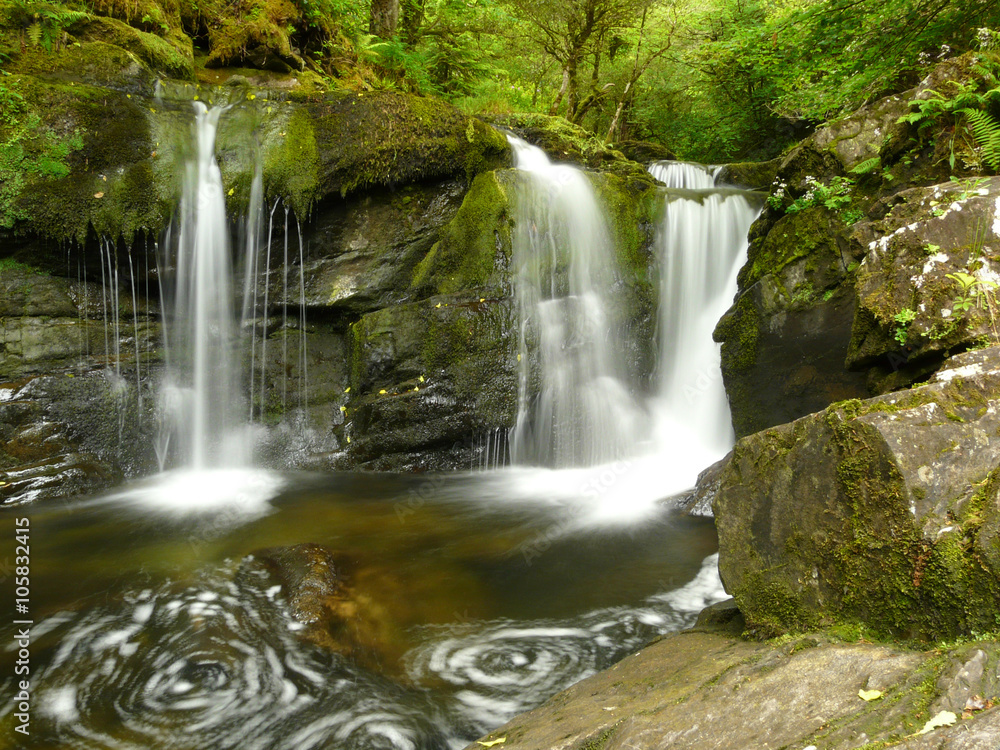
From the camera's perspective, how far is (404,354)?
7.62 m

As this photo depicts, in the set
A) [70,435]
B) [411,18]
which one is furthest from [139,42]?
[411,18]

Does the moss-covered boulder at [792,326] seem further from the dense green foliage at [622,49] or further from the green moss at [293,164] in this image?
the green moss at [293,164]

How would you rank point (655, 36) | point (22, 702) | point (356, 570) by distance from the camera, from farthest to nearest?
point (655, 36) → point (356, 570) → point (22, 702)

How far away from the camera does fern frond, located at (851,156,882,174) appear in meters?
5.61

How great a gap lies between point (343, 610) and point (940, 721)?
3.52 metres

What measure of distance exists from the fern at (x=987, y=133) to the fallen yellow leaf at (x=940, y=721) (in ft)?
14.8

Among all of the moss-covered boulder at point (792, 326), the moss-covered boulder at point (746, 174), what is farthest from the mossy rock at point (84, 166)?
the moss-covered boulder at point (746, 174)

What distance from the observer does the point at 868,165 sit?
5.64m

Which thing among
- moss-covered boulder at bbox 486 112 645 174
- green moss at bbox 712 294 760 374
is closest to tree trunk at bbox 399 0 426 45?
moss-covered boulder at bbox 486 112 645 174

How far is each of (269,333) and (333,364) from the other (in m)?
0.95

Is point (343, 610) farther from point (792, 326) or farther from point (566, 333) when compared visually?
point (566, 333)

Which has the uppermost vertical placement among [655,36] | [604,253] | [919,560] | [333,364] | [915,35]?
[655,36]

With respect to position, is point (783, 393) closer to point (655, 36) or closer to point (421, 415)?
point (421, 415)

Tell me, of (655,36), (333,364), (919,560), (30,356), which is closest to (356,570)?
(919,560)
